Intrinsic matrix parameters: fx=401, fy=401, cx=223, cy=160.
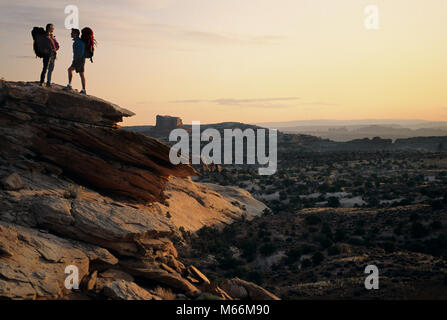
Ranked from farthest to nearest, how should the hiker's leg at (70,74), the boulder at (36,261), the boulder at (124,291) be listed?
the hiker's leg at (70,74)
the boulder at (124,291)
the boulder at (36,261)

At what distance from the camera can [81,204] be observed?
15.0m

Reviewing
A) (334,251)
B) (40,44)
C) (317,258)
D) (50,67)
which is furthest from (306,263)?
(40,44)

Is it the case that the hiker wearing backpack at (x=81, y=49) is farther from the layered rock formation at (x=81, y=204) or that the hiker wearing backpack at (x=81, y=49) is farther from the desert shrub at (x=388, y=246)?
the desert shrub at (x=388, y=246)

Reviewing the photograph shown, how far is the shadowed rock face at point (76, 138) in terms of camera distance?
55.8ft

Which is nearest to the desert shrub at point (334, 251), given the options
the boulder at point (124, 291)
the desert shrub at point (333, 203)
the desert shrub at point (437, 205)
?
the desert shrub at point (437, 205)

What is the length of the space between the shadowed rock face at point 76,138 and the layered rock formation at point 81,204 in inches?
1.7

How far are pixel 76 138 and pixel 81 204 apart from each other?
4.04 m

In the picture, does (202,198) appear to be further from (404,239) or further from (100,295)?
(100,295)

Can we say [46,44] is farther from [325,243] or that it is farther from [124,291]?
[325,243]

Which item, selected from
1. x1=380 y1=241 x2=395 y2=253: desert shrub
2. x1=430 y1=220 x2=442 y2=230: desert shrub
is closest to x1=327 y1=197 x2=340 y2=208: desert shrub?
x1=430 y1=220 x2=442 y2=230: desert shrub

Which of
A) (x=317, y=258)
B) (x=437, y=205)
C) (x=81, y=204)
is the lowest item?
(x=317, y=258)

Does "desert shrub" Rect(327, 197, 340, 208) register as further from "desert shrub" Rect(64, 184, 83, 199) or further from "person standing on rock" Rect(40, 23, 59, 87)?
"person standing on rock" Rect(40, 23, 59, 87)

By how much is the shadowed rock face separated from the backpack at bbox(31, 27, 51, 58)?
1566 millimetres
